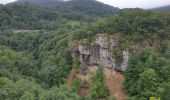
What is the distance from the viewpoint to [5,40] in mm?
85562

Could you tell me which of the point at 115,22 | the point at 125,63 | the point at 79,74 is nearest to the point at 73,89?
the point at 79,74

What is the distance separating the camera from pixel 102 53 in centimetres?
5684

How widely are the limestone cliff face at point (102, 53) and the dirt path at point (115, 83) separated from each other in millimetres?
927

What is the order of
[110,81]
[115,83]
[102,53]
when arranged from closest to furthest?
[115,83] < [110,81] < [102,53]

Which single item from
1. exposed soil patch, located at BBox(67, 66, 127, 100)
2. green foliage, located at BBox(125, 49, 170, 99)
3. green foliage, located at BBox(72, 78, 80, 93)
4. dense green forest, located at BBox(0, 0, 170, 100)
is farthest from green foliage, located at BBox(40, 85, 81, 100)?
green foliage, located at BBox(125, 49, 170, 99)

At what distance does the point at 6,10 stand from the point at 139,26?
65445 mm

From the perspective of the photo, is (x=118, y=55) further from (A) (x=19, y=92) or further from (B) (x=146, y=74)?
(A) (x=19, y=92)

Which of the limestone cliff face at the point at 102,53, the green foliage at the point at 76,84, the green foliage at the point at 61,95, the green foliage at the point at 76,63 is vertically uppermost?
the limestone cliff face at the point at 102,53

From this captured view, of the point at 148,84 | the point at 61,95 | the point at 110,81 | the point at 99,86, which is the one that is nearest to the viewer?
the point at 61,95

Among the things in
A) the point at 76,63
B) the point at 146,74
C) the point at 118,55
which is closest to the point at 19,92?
the point at 76,63

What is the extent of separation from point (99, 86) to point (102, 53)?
6.50m

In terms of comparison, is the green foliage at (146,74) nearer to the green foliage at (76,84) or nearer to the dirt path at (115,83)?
the dirt path at (115,83)

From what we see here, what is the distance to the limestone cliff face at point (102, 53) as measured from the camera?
55144mm

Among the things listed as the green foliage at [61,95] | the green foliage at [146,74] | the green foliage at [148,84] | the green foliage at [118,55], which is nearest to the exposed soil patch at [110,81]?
the green foliage at [146,74]
